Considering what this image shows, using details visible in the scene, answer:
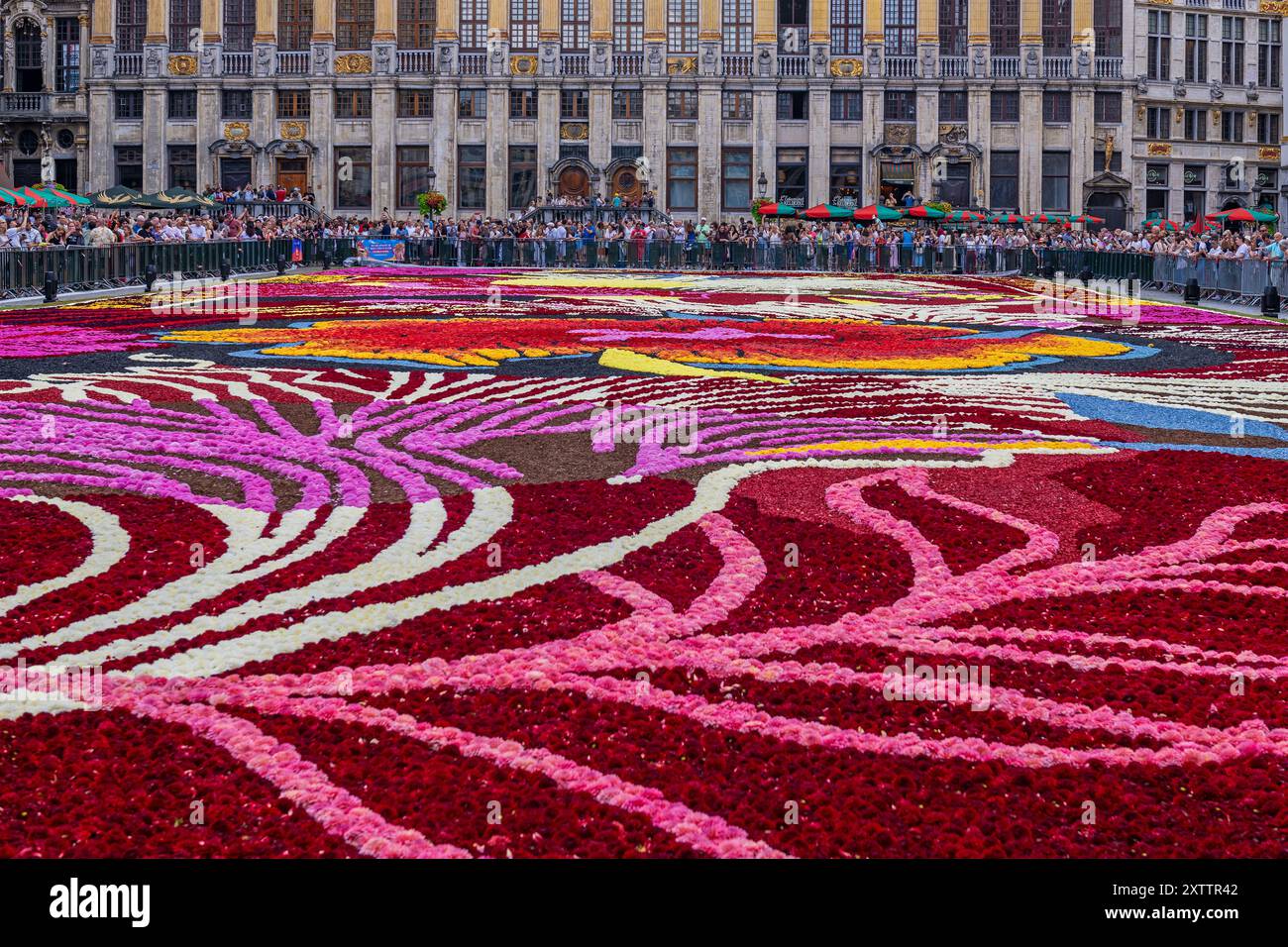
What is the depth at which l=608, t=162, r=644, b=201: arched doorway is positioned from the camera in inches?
2340

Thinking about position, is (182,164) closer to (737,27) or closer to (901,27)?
(737,27)

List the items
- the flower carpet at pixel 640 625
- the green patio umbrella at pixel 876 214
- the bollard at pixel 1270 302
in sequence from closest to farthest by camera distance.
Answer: the flower carpet at pixel 640 625
the bollard at pixel 1270 302
the green patio umbrella at pixel 876 214

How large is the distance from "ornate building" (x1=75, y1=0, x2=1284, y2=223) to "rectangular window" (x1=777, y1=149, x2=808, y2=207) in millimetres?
78

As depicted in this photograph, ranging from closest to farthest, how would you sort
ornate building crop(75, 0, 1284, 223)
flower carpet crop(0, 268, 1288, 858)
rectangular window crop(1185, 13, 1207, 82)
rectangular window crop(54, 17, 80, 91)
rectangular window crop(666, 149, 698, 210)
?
flower carpet crop(0, 268, 1288, 858), ornate building crop(75, 0, 1284, 223), rectangular window crop(666, 149, 698, 210), rectangular window crop(54, 17, 80, 91), rectangular window crop(1185, 13, 1207, 82)

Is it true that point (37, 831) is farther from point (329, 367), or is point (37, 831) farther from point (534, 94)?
point (534, 94)

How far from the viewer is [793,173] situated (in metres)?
60.6

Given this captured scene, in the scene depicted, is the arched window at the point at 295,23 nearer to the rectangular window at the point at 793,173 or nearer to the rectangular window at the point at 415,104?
the rectangular window at the point at 415,104

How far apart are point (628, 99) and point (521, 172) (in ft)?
16.6

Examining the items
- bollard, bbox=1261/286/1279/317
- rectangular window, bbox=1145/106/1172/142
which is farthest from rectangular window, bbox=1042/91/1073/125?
bollard, bbox=1261/286/1279/317

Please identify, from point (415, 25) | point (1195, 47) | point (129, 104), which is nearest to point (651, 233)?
point (415, 25)

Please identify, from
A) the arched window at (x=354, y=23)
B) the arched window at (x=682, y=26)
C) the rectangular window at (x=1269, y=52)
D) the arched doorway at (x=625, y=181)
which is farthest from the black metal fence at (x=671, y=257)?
the rectangular window at (x=1269, y=52)

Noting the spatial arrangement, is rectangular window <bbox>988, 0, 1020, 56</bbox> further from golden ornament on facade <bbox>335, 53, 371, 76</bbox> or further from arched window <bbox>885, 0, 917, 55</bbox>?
golden ornament on facade <bbox>335, 53, 371, 76</bbox>

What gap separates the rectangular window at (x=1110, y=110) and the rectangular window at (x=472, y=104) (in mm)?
24417

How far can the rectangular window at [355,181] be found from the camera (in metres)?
60.7
